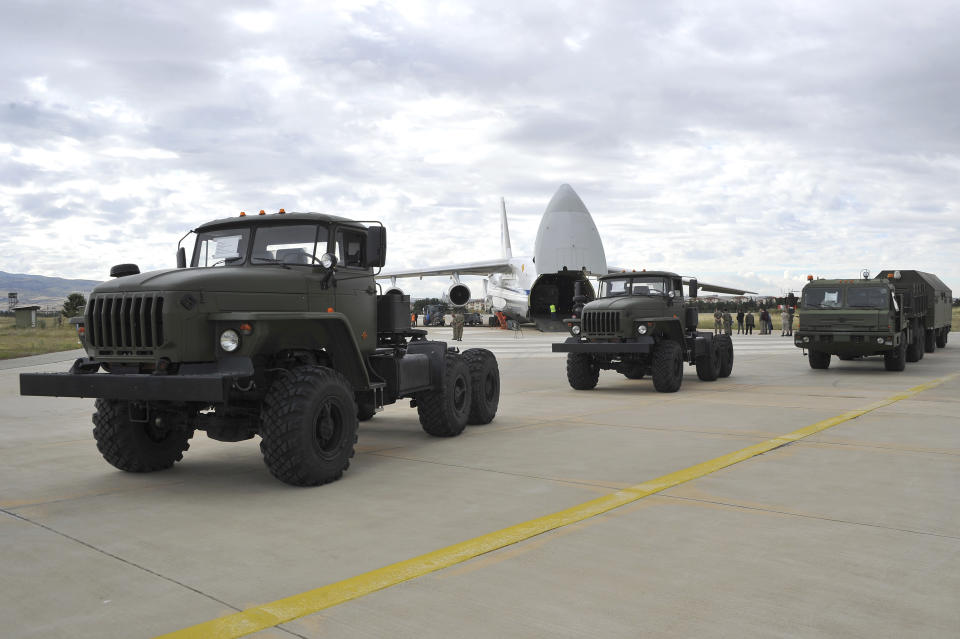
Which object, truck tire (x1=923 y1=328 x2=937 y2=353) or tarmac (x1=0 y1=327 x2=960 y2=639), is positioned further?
truck tire (x1=923 y1=328 x2=937 y2=353)

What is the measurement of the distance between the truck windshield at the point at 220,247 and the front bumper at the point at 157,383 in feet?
4.51

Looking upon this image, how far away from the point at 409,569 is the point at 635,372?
40.1 feet

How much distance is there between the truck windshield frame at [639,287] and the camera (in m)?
14.9

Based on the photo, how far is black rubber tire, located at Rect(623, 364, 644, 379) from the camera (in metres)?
15.1

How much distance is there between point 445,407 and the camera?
8.62 metres

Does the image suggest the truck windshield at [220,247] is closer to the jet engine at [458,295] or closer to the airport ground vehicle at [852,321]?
the airport ground vehicle at [852,321]

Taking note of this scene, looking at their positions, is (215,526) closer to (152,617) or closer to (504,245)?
(152,617)

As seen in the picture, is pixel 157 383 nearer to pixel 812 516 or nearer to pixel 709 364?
pixel 812 516

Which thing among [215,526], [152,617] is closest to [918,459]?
[215,526]

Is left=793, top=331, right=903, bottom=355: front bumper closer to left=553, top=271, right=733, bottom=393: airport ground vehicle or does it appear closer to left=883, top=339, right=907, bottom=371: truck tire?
left=883, top=339, right=907, bottom=371: truck tire

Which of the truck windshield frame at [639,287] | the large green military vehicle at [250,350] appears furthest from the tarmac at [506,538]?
the truck windshield frame at [639,287]

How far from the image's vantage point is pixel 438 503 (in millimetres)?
5637

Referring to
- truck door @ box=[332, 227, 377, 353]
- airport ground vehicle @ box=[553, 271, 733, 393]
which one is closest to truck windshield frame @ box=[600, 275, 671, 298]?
airport ground vehicle @ box=[553, 271, 733, 393]

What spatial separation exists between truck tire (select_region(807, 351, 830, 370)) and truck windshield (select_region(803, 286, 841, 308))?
4.07ft
